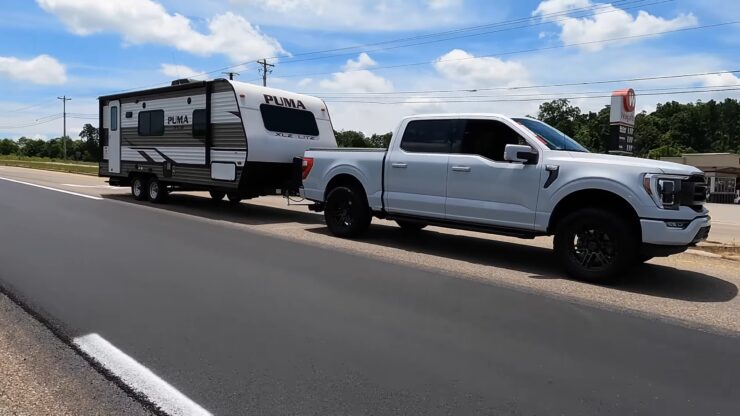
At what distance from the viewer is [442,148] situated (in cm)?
859

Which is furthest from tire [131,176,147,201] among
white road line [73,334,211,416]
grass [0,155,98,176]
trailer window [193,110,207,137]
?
grass [0,155,98,176]

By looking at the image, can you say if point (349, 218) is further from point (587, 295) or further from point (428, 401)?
point (428, 401)

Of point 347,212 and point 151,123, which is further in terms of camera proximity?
point 151,123

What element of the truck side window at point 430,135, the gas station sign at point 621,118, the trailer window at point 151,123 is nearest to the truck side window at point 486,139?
the truck side window at point 430,135

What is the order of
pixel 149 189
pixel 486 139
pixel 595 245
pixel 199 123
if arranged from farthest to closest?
pixel 149 189 → pixel 199 123 → pixel 486 139 → pixel 595 245

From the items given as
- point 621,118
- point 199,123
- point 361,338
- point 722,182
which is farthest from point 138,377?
point 722,182

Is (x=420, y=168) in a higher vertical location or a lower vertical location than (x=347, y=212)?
higher

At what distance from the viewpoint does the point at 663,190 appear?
6.52 metres

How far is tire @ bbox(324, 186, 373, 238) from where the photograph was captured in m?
9.66

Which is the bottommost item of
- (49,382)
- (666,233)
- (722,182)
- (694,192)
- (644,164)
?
(49,382)

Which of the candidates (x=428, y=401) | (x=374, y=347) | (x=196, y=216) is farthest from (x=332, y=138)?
(x=428, y=401)

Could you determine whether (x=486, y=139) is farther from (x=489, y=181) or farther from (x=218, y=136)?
(x=218, y=136)

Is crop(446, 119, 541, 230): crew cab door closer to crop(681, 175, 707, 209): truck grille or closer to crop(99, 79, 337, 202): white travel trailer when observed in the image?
crop(681, 175, 707, 209): truck grille

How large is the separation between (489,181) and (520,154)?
642 millimetres
